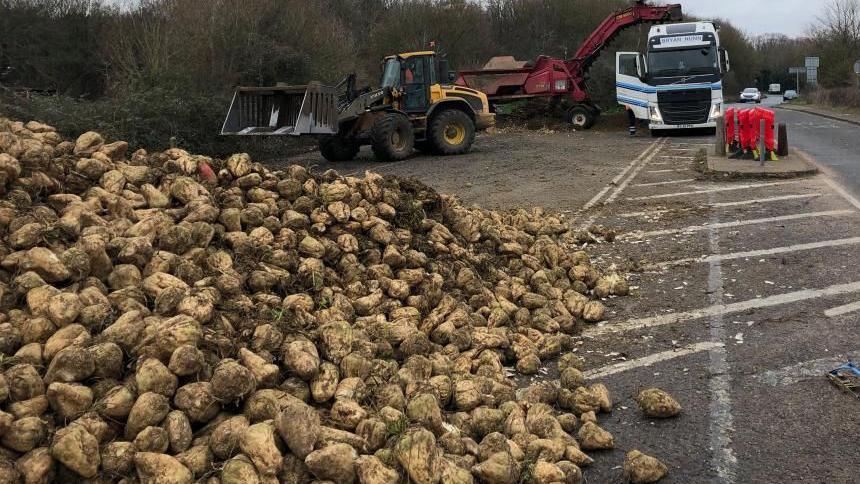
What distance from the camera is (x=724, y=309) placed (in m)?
6.21

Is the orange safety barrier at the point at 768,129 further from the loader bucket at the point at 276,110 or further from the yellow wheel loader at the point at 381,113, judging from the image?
the loader bucket at the point at 276,110

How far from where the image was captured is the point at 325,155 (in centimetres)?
1830

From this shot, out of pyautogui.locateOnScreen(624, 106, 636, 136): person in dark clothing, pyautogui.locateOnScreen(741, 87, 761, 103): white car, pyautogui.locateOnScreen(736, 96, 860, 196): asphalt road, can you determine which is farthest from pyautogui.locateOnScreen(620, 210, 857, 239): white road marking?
pyautogui.locateOnScreen(741, 87, 761, 103): white car

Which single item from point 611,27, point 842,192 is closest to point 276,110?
point 842,192

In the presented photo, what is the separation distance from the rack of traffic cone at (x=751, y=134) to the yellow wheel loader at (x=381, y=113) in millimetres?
6020

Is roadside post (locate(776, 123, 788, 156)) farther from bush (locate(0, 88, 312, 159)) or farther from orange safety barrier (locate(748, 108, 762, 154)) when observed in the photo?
→ bush (locate(0, 88, 312, 159))

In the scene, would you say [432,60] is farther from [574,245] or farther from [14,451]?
[14,451]

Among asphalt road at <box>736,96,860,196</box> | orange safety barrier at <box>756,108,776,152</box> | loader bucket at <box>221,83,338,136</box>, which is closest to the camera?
asphalt road at <box>736,96,860,196</box>

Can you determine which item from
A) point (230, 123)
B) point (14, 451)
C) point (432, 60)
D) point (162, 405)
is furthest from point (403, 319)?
point (432, 60)

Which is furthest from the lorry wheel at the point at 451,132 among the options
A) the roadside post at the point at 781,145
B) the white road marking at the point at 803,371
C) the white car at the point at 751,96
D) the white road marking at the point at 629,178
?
the white car at the point at 751,96

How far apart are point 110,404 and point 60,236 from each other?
1.71m

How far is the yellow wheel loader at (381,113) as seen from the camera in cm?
1561

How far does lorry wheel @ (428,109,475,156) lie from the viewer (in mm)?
18234

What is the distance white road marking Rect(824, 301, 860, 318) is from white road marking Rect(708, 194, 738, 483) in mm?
788
